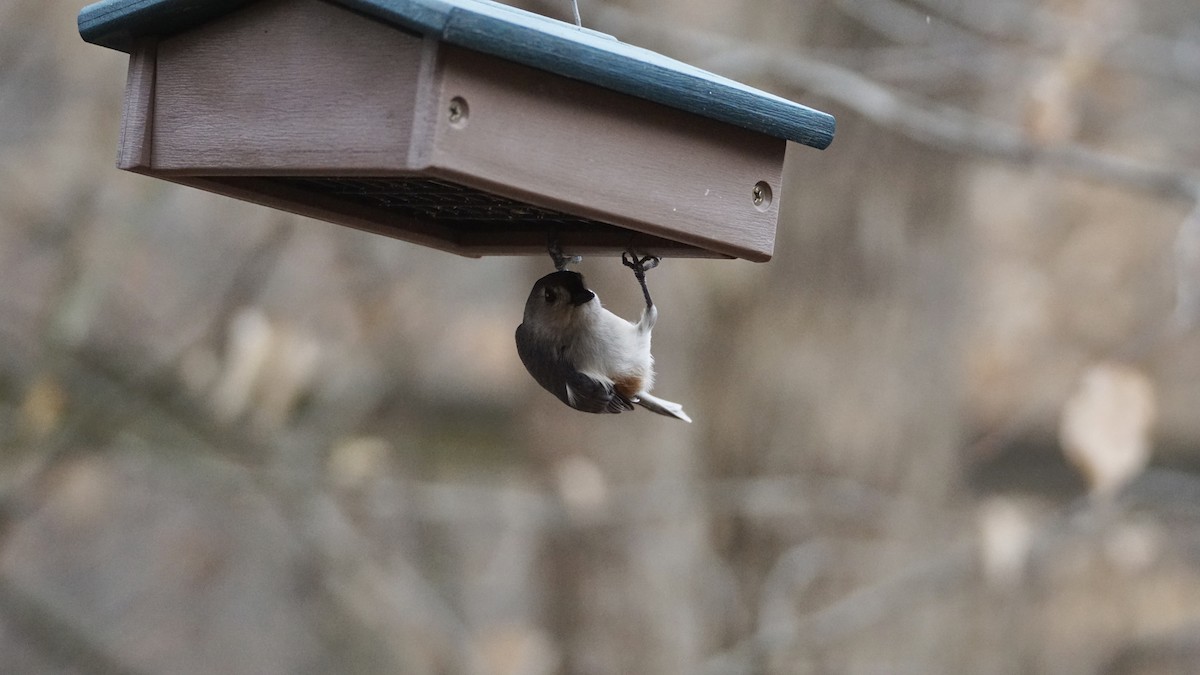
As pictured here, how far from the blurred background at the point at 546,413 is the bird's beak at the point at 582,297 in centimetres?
115

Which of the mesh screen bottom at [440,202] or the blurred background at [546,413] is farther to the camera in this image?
the blurred background at [546,413]

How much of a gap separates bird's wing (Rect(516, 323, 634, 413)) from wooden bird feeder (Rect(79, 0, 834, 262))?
0.36 meters

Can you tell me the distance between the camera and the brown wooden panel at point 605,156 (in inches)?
64.1

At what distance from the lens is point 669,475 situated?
16.0 ft

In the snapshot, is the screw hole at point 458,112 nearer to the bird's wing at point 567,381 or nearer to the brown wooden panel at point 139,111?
the brown wooden panel at point 139,111

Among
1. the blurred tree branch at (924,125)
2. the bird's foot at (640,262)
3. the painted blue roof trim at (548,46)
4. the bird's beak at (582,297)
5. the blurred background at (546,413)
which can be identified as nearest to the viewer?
the painted blue roof trim at (548,46)

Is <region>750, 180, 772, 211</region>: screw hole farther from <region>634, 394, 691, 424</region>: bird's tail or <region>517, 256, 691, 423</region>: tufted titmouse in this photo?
<region>634, 394, 691, 424</region>: bird's tail

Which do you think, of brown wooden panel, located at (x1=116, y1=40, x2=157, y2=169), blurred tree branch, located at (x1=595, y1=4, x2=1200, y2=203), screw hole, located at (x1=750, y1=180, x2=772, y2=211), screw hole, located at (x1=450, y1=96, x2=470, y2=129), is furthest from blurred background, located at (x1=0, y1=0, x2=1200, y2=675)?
screw hole, located at (x1=450, y1=96, x2=470, y2=129)

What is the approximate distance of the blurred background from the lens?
13.1 feet

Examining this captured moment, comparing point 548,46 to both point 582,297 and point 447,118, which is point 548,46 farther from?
point 582,297

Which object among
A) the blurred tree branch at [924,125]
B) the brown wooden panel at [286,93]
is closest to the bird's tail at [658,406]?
the brown wooden panel at [286,93]

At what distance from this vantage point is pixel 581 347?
2537mm

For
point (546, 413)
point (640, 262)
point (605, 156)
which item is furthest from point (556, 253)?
point (546, 413)

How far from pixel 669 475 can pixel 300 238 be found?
156 cm
